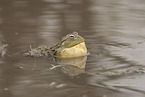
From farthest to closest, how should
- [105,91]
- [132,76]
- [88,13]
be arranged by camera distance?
1. [88,13]
2. [132,76]
3. [105,91]

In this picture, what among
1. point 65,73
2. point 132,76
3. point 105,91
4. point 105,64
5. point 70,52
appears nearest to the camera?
point 105,91

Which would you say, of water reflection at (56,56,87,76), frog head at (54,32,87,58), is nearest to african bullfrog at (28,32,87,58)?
frog head at (54,32,87,58)

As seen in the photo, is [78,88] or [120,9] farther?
[120,9]

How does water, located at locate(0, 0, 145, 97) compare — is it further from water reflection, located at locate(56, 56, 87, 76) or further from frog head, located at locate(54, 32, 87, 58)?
frog head, located at locate(54, 32, 87, 58)

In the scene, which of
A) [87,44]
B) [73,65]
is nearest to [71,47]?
[73,65]

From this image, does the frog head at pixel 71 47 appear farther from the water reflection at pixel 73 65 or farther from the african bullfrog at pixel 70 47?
the water reflection at pixel 73 65

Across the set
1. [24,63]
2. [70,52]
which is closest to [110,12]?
[70,52]

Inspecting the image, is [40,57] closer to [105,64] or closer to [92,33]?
[105,64]
